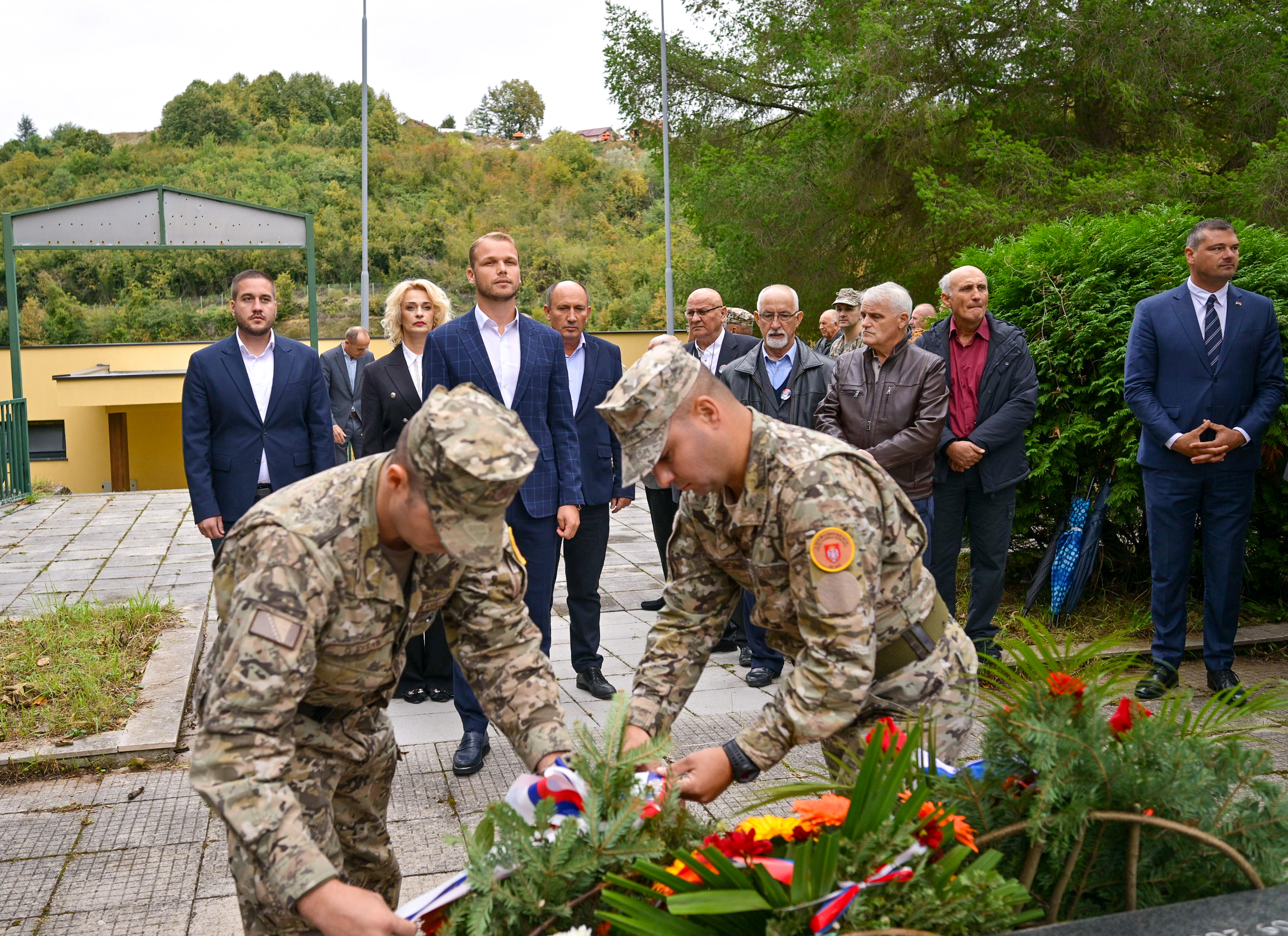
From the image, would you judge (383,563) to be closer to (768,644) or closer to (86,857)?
(768,644)

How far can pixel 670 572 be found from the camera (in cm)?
274

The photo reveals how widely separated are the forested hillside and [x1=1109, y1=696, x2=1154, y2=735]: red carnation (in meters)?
54.3

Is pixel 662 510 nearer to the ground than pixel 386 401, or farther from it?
nearer to the ground

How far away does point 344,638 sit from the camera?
84.9 inches

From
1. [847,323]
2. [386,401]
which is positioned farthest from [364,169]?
[386,401]

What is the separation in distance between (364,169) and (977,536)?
78.9ft

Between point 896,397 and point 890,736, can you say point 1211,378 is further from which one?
point 890,736

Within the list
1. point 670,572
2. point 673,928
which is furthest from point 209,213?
point 673,928

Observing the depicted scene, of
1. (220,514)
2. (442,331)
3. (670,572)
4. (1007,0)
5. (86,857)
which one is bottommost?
(86,857)

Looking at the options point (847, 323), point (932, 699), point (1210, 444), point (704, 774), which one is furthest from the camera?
point (847, 323)

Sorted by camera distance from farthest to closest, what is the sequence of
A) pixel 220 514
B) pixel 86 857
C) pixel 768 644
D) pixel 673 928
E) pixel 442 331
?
pixel 220 514, pixel 442 331, pixel 86 857, pixel 768 644, pixel 673 928

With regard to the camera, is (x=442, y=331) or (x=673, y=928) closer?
(x=673, y=928)

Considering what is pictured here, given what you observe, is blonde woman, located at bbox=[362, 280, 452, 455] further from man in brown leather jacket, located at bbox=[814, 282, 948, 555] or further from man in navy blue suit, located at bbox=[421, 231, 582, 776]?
man in brown leather jacket, located at bbox=[814, 282, 948, 555]

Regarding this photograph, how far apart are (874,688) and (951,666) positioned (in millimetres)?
199
